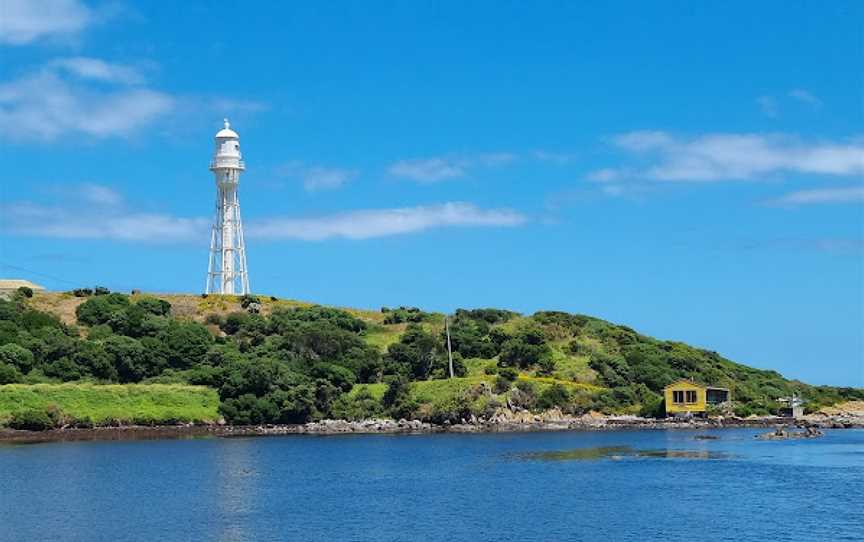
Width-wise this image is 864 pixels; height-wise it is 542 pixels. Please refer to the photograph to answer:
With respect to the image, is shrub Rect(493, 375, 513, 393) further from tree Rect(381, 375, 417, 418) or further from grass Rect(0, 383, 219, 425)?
grass Rect(0, 383, 219, 425)

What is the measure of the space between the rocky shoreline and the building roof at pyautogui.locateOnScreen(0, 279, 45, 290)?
6077 cm

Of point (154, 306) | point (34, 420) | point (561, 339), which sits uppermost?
point (154, 306)

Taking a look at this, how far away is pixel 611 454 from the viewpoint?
87375 mm

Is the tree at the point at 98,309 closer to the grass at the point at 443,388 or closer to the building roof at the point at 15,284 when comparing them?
the building roof at the point at 15,284

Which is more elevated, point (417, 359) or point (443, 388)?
point (417, 359)

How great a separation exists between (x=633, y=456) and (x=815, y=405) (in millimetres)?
72308

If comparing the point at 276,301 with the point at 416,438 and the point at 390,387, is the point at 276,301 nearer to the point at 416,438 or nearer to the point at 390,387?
the point at 390,387

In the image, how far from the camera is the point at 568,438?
4198 inches

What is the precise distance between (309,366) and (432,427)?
62.0 feet

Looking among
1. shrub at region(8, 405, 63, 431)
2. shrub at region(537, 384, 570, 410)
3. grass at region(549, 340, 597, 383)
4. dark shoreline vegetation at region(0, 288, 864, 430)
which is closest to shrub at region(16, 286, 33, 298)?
dark shoreline vegetation at region(0, 288, 864, 430)

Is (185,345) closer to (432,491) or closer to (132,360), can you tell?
(132,360)

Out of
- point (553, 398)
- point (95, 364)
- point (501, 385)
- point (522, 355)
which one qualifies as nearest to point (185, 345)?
point (95, 364)

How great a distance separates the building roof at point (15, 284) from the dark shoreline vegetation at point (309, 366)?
21.2 feet

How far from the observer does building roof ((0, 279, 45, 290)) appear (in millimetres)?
160000
